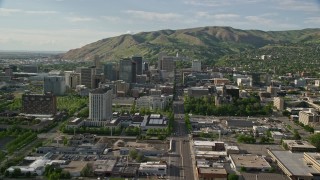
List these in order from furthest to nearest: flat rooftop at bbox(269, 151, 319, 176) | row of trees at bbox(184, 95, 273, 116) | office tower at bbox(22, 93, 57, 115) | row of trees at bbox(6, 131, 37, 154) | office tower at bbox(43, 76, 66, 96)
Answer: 1. office tower at bbox(43, 76, 66, 96)
2. row of trees at bbox(184, 95, 273, 116)
3. office tower at bbox(22, 93, 57, 115)
4. row of trees at bbox(6, 131, 37, 154)
5. flat rooftop at bbox(269, 151, 319, 176)

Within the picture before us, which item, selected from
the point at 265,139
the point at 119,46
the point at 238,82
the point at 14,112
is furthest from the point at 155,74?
the point at 119,46

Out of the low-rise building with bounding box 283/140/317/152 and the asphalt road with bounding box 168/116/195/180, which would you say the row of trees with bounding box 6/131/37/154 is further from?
the low-rise building with bounding box 283/140/317/152

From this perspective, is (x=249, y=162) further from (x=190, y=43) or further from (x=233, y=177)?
(x=190, y=43)

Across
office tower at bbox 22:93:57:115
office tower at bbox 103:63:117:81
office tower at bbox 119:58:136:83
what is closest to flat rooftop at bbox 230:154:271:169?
office tower at bbox 22:93:57:115

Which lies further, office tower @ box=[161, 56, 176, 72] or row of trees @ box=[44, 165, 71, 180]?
office tower @ box=[161, 56, 176, 72]

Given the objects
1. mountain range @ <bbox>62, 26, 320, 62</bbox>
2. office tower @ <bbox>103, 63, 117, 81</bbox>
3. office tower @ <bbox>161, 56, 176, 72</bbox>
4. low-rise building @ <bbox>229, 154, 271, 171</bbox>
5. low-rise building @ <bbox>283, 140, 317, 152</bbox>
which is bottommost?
low-rise building @ <bbox>229, 154, 271, 171</bbox>

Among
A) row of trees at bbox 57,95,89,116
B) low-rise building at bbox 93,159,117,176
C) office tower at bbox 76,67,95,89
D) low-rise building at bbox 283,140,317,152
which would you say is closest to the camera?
low-rise building at bbox 93,159,117,176

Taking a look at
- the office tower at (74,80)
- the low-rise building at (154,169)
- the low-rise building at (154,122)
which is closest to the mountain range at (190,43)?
the office tower at (74,80)
